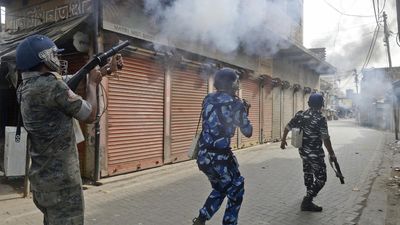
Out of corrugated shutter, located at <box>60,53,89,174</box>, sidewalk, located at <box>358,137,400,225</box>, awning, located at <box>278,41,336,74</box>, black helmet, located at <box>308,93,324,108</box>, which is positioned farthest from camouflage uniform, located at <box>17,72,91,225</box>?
awning, located at <box>278,41,336,74</box>

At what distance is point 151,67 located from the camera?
28.3 ft

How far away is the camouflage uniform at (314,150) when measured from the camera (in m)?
5.43

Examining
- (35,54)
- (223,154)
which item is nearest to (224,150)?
(223,154)

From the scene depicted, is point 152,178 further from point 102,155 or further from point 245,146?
point 245,146

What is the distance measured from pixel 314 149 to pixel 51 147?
398 cm

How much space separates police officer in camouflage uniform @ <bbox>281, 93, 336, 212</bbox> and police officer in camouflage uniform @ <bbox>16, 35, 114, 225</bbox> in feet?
12.4

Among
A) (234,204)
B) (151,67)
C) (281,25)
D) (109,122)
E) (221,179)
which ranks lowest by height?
(234,204)

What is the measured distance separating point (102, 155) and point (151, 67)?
7.70ft

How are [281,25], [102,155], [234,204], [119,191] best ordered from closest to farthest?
[234,204], [119,191], [102,155], [281,25]

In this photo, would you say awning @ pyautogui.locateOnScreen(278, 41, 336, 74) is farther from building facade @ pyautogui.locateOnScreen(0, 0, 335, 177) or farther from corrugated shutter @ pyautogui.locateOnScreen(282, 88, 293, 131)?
building facade @ pyautogui.locateOnScreen(0, 0, 335, 177)

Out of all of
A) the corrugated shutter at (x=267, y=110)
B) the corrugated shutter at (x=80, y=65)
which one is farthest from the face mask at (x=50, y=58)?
the corrugated shutter at (x=267, y=110)

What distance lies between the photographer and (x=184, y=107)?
32.8 feet

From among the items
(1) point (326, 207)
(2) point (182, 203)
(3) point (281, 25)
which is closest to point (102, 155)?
(2) point (182, 203)

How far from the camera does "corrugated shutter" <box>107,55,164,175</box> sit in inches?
303
